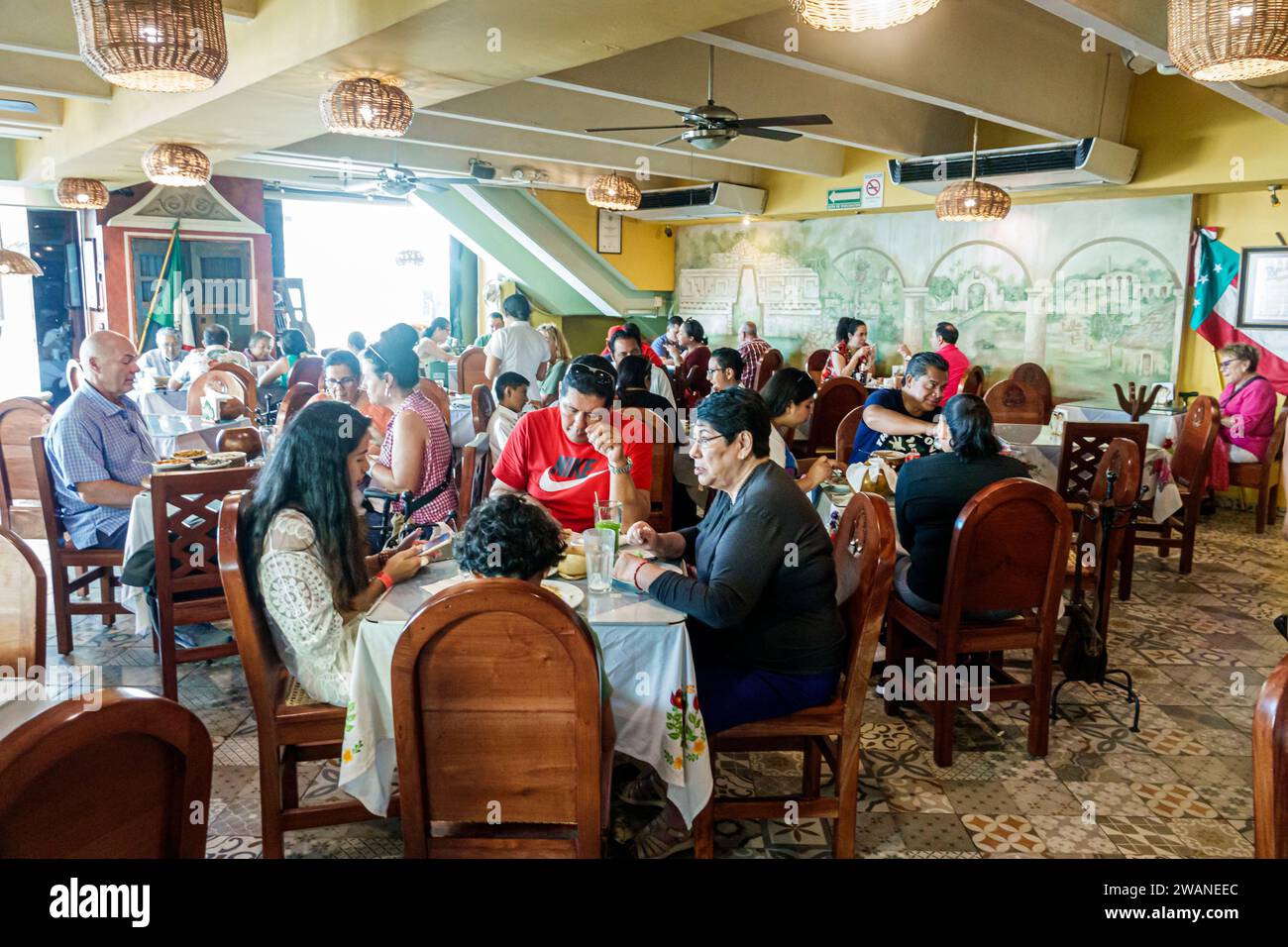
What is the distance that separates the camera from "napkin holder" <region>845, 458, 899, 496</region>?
3.85m

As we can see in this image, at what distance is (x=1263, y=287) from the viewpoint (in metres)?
7.66

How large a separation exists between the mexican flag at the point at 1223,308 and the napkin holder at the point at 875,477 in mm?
5660

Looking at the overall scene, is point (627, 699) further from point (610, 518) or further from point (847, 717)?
point (610, 518)

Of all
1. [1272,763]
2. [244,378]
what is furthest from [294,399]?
[1272,763]

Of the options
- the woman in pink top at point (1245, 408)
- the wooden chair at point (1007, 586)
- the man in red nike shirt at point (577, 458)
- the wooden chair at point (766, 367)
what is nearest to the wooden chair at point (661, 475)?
the man in red nike shirt at point (577, 458)

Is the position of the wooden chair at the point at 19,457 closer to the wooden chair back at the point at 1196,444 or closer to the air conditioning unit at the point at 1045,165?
the wooden chair back at the point at 1196,444

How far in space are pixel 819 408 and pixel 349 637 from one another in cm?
436

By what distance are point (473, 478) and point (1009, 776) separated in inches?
97.0

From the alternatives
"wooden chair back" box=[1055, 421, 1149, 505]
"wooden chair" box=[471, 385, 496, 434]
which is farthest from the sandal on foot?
"wooden chair" box=[471, 385, 496, 434]

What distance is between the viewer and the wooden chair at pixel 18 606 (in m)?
1.99

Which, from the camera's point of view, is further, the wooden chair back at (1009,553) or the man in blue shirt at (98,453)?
the man in blue shirt at (98,453)

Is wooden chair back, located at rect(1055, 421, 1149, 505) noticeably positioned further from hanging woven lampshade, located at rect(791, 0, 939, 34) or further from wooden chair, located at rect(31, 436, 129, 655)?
wooden chair, located at rect(31, 436, 129, 655)

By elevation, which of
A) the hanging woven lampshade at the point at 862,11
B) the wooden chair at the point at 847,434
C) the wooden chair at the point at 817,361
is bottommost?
the wooden chair at the point at 847,434

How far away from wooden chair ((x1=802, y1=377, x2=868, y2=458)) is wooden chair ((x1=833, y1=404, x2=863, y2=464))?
1.20m
